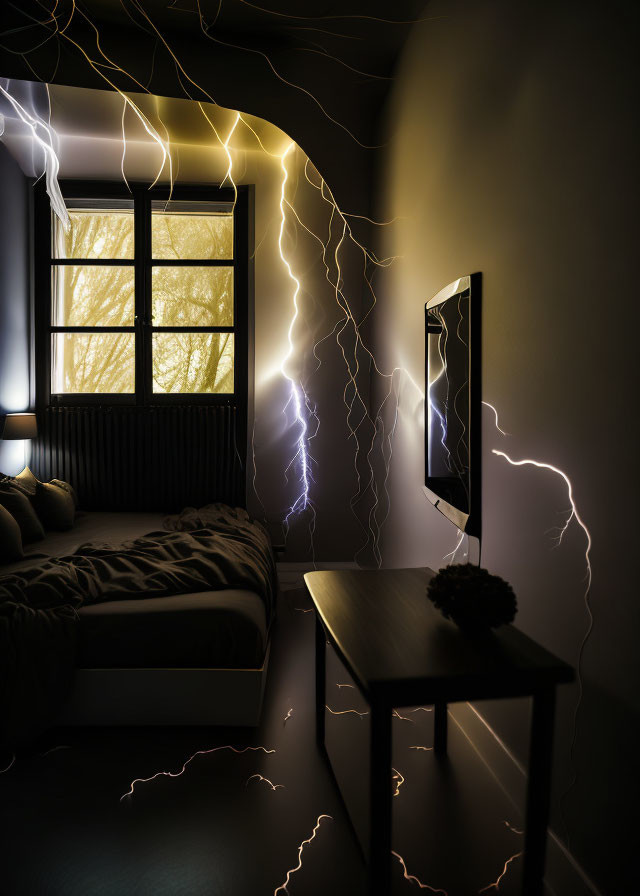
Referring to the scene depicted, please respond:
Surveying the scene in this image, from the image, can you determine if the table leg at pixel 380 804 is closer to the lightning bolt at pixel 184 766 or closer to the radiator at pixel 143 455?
the lightning bolt at pixel 184 766

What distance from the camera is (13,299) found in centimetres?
377

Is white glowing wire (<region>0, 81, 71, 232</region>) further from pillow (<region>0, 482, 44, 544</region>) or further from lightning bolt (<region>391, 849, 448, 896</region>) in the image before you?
lightning bolt (<region>391, 849, 448, 896</region>)

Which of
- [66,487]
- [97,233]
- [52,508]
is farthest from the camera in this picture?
[97,233]

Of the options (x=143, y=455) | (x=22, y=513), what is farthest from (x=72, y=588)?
(x=143, y=455)

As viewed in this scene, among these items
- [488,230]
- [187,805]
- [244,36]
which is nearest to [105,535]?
[187,805]

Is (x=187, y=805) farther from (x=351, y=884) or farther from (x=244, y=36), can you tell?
(x=244, y=36)

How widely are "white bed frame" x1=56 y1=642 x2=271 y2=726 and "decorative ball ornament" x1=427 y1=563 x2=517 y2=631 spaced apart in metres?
1.01

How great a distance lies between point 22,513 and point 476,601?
2668 mm

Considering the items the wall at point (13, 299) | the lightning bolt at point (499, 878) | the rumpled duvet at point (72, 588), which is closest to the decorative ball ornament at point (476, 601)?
the lightning bolt at point (499, 878)

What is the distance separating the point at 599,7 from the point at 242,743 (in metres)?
2.34

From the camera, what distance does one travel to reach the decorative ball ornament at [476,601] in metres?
1.29

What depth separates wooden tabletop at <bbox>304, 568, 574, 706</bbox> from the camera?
112 cm

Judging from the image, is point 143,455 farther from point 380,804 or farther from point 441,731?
point 380,804

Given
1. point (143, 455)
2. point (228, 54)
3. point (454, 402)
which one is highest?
point (228, 54)
